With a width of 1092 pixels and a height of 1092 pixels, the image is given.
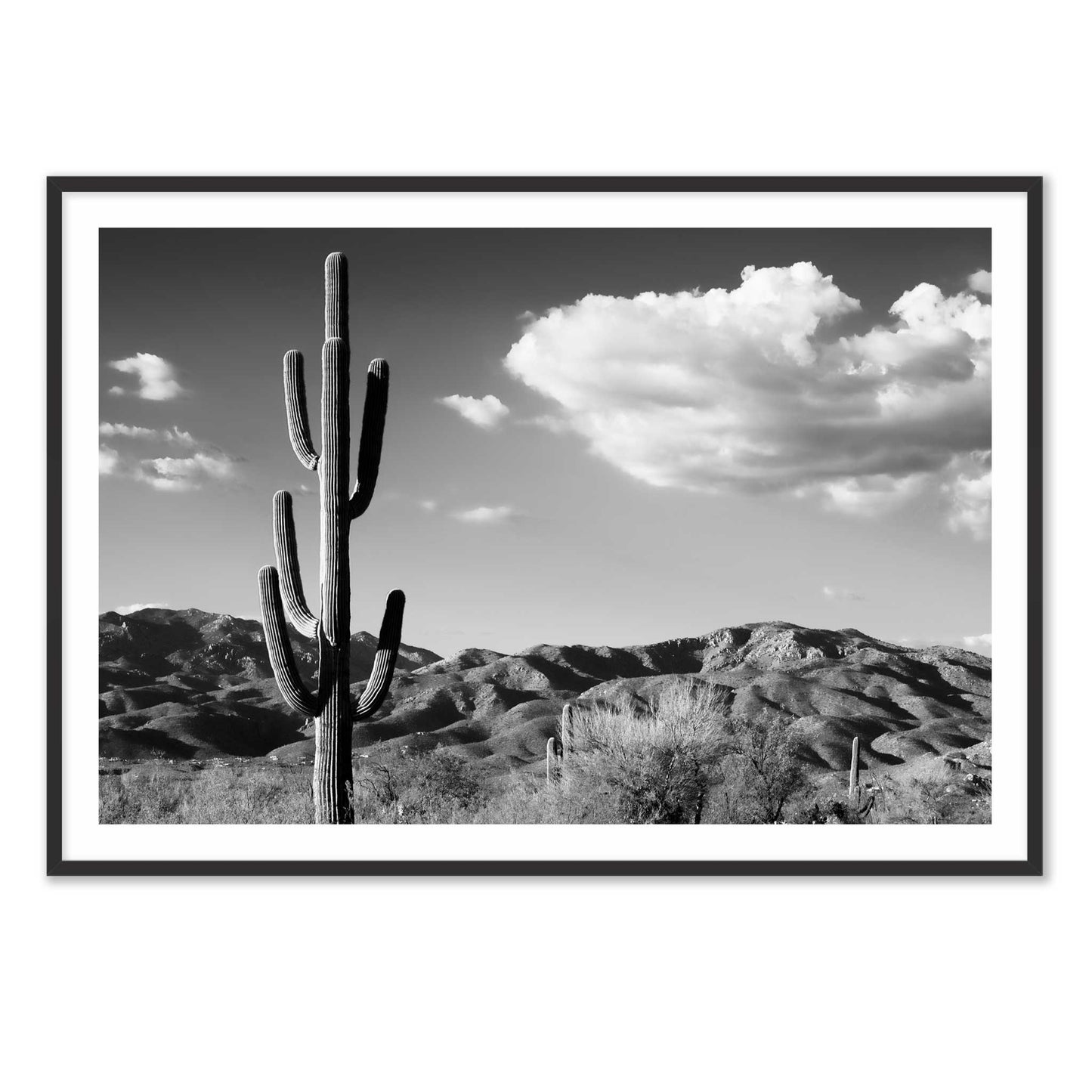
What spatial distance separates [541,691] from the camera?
2469 centimetres

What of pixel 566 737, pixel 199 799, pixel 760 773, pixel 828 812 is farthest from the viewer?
pixel 566 737

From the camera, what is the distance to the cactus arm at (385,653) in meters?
6.60

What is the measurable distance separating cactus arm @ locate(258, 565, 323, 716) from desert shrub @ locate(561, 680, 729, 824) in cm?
218

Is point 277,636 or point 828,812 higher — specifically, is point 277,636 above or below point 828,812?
above

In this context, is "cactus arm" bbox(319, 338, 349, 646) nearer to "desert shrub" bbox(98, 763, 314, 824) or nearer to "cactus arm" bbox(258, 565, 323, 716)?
"cactus arm" bbox(258, 565, 323, 716)

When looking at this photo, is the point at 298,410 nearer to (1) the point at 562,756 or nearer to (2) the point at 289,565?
(2) the point at 289,565

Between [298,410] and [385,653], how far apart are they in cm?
186

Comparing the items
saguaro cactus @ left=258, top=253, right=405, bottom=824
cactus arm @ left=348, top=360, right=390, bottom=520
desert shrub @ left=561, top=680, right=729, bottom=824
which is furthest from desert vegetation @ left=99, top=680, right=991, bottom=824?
cactus arm @ left=348, top=360, right=390, bottom=520

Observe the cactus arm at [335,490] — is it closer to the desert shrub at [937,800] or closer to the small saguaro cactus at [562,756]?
the small saguaro cactus at [562,756]

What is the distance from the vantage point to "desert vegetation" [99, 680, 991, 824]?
246 inches

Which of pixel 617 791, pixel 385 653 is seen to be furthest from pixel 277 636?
pixel 617 791

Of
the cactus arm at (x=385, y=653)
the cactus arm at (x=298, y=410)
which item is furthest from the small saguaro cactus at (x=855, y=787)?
the cactus arm at (x=298, y=410)
